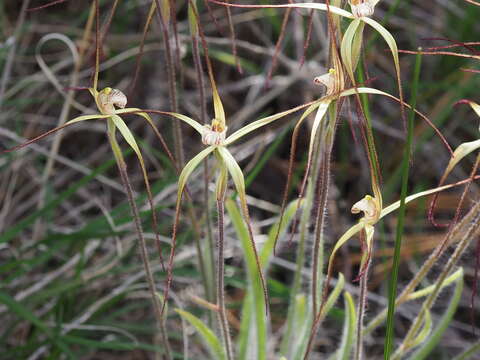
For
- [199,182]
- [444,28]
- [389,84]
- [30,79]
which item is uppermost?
[444,28]

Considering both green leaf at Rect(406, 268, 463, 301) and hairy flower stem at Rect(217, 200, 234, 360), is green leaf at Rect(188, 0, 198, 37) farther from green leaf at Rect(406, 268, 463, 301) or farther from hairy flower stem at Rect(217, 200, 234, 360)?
green leaf at Rect(406, 268, 463, 301)

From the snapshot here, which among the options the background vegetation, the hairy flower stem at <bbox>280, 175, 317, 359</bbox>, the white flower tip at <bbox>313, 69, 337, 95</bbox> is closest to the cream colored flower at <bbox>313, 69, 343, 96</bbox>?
the white flower tip at <bbox>313, 69, 337, 95</bbox>

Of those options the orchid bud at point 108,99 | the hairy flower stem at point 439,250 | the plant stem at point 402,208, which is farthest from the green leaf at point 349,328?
the orchid bud at point 108,99

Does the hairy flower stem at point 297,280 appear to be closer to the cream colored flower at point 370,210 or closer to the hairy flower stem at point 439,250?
the hairy flower stem at point 439,250

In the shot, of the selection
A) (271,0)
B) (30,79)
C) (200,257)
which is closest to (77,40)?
(30,79)

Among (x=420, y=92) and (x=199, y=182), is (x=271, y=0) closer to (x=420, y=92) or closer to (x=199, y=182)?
(x=420, y=92)
